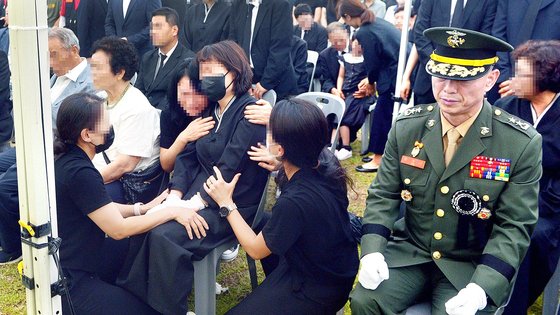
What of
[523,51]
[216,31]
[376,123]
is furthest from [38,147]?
[376,123]

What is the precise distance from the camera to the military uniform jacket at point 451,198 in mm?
2393

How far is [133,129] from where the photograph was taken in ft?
12.4

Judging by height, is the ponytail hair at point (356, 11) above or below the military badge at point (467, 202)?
above

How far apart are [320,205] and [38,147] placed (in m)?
1.18

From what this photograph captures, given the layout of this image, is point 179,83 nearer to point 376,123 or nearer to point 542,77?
point 542,77

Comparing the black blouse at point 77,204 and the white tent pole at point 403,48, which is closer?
the black blouse at point 77,204

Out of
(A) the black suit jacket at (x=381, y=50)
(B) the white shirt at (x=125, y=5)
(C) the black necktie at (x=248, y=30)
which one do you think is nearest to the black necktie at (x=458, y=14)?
(A) the black suit jacket at (x=381, y=50)

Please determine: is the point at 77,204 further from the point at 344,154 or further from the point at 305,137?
the point at 344,154

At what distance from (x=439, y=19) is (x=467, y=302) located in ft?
9.32

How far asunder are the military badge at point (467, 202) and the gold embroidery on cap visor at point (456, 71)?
467 millimetres

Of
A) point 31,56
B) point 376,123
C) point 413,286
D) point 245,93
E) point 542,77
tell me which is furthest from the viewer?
point 376,123

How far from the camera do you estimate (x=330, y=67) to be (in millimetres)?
7004

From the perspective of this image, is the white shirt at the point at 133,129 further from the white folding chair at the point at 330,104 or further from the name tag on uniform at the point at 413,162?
the name tag on uniform at the point at 413,162

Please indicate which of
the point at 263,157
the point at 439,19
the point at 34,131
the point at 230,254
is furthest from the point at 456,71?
the point at 439,19
